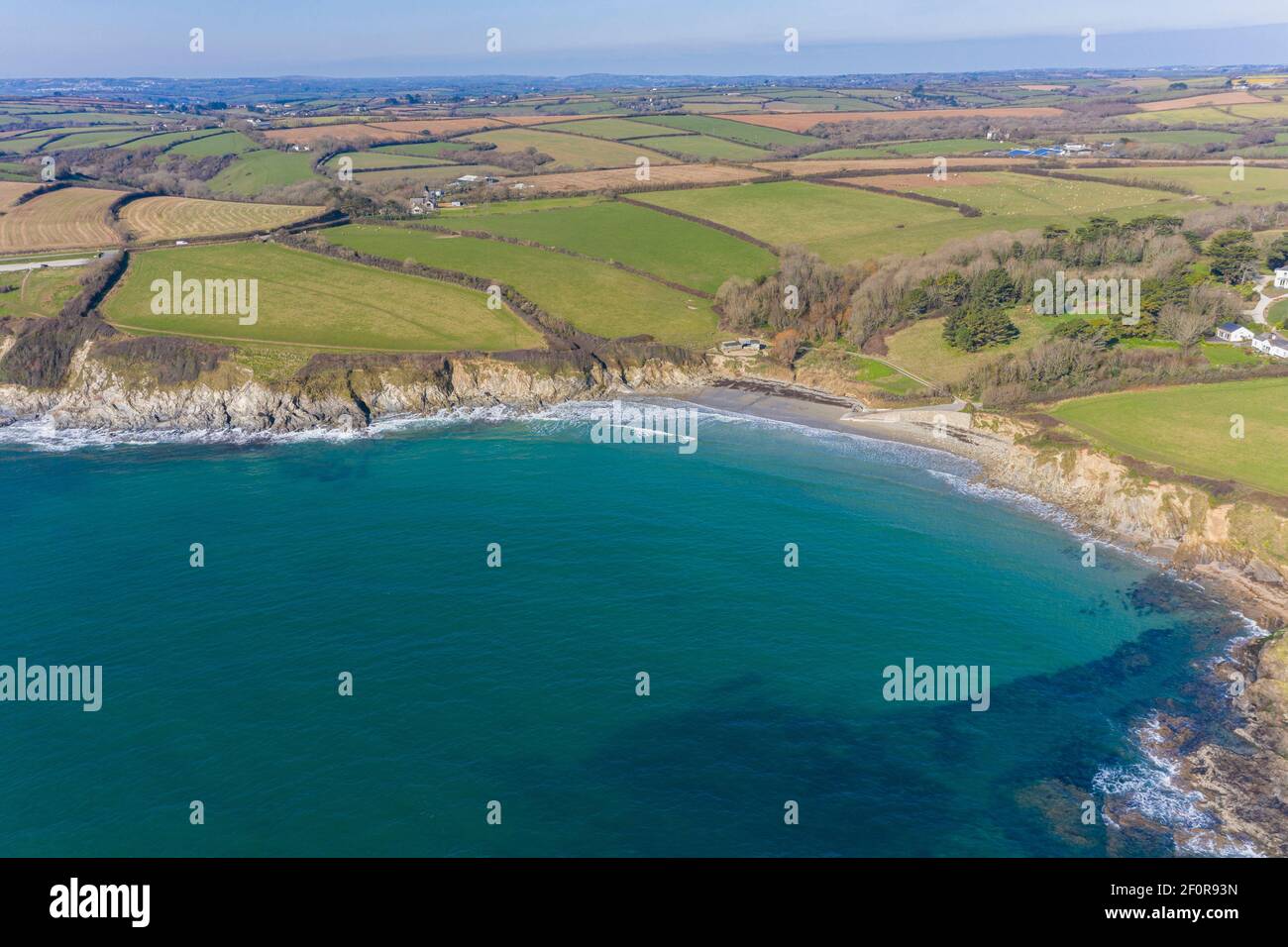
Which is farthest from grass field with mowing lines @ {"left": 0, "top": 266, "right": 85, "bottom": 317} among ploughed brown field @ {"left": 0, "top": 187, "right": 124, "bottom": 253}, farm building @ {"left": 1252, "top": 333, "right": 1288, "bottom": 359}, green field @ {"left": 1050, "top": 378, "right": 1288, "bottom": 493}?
farm building @ {"left": 1252, "top": 333, "right": 1288, "bottom": 359}

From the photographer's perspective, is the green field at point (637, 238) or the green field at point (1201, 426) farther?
the green field at point (637, 238)

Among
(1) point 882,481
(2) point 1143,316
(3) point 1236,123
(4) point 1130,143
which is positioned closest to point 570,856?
(1) point 882,481

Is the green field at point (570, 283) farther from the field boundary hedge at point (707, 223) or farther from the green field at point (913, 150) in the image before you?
the green field at point (913, 150)

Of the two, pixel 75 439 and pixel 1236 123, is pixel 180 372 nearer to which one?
pixel 75 439

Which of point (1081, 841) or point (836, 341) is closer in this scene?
point (1081, 841)

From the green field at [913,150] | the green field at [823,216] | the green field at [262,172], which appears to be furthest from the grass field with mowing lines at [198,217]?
the green field at [913,150]
